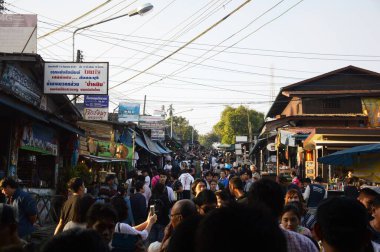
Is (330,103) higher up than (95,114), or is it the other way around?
(330,103)

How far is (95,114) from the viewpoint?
805 inches

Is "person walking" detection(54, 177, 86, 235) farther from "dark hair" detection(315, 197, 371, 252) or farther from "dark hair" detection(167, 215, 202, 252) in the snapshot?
"dark hair" detection(315, 197, 371, 252)

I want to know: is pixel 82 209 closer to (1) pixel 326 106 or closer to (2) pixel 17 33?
(2) pixel 17 33

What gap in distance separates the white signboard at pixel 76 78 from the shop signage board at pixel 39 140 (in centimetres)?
152

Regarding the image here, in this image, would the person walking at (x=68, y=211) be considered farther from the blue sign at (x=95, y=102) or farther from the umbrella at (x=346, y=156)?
the blue sign at (x=95, y=102)

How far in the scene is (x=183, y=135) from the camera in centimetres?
10619

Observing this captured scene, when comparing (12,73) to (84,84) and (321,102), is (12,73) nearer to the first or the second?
(84,84)

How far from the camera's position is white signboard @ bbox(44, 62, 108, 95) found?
1509cm

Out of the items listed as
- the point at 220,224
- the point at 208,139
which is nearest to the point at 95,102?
the point at 220,224

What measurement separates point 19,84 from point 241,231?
13648mm

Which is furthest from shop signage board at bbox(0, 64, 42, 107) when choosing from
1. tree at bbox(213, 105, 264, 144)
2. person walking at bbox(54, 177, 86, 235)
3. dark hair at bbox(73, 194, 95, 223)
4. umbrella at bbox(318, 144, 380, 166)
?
tree at bbox(213, 105, 264, 144)

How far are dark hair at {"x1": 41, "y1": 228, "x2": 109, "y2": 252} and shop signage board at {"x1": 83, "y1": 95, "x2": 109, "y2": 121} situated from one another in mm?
18347

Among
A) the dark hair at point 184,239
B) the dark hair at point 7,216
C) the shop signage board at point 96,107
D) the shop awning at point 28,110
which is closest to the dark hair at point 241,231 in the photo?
the dark hair at point 184,239

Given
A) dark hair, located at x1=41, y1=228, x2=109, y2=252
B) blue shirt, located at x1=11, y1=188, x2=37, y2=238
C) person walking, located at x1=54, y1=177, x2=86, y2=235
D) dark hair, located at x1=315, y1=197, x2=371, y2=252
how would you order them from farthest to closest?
blue shirt, located at x1=11, y1=188, x2=37, y2=238 → person walking, located at x1=54, y1=177, x2=86, y2=235 → dark hair, located at x1=315, y1=197, x2=371, y2=252 → dark hair, located at x1=41, y1=228, x2=109, y2=252
